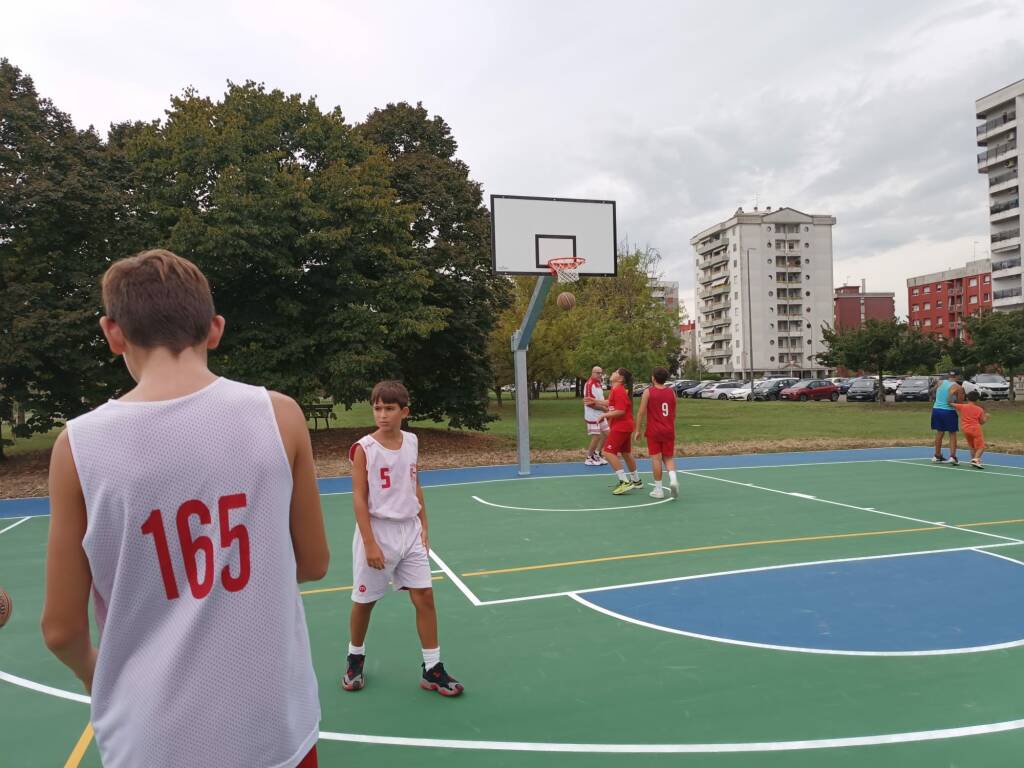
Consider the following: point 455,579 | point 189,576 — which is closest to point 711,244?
point 455,579

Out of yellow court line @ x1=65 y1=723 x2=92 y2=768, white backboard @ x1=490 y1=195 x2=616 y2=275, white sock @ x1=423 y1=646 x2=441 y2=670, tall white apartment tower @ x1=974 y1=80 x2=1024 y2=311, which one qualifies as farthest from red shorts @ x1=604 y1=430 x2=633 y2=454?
tall white apartment tower @ x1=974 y1=80 x2=1024 y2=311

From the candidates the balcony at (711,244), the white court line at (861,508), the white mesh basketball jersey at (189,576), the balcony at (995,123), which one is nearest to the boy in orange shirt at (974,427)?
the white court line at (861,508)

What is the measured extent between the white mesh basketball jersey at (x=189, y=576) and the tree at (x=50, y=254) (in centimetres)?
1555

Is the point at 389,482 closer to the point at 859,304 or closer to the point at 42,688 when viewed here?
Answer: the point at 42,688

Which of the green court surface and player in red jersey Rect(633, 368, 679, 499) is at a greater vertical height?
player in red jersey Rect(633, 368, 679, 499)

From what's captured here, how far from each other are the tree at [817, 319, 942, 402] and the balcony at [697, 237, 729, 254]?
59.6 metres

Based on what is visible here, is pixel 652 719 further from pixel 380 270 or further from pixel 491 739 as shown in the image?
pixel 380 270

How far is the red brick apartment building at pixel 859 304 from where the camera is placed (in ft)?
324

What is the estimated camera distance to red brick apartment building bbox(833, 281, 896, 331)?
324ft

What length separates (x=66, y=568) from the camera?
1363 mm

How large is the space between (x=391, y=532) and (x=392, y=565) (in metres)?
0.18

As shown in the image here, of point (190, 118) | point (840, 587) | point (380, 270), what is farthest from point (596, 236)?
point (190, 118)

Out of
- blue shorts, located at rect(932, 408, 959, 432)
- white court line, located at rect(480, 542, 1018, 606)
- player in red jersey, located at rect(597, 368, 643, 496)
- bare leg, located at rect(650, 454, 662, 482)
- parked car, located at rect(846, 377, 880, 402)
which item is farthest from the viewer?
parked car, located at rect(846, 377, 880, 402)

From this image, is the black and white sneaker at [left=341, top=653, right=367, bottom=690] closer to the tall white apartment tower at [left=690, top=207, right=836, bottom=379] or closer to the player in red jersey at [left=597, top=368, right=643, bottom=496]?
the player in red jersey at [left=597, top=368, right=643, bottom=496]
